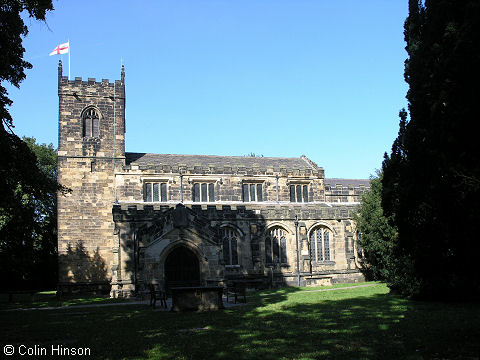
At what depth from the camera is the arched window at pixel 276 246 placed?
32.5 metres

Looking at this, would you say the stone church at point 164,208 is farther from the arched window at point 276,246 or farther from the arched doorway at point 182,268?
the arched doorway at point 182,268

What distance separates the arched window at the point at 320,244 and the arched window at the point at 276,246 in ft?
7.12

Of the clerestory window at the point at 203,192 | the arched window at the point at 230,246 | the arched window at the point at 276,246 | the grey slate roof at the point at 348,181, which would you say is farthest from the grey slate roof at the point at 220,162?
the arched window at the point at 230,246

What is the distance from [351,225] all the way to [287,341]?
24540 mm

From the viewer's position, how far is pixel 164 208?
30234 millimetres

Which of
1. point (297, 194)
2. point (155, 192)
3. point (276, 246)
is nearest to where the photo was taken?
point (276, 246)

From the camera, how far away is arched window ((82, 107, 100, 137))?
35.5 meters

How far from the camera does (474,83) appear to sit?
953 cm

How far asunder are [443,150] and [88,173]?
2863cm

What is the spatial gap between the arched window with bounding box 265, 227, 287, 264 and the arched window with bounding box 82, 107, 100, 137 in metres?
15.2

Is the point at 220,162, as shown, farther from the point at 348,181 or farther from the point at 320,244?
the point at 348,181

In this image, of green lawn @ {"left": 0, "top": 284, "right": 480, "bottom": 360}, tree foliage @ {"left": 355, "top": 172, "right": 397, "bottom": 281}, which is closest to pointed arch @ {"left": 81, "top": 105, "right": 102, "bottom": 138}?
green lawn @ {"left": 0, "top": 284, "right": 480, "bottom": 360}

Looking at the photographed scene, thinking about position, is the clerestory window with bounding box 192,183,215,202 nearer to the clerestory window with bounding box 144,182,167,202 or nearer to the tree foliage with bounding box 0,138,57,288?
the clerestory window with bounding box 144,182,167,202

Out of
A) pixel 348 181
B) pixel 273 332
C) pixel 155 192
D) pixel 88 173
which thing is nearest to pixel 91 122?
pixel 88 173
